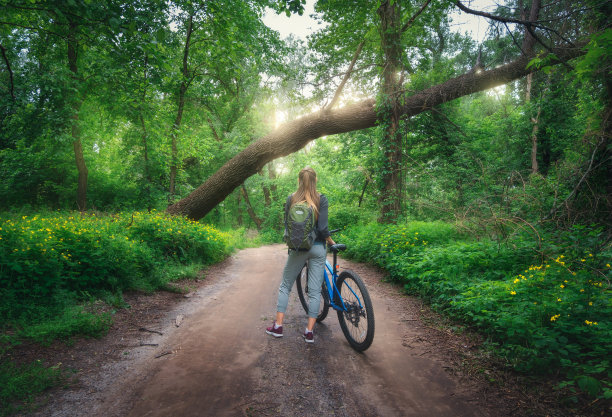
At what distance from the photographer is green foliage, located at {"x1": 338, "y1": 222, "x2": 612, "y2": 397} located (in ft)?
7.66

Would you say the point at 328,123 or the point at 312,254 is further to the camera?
the point at 328,123

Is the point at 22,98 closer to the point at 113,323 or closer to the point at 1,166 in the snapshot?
the point at 1,166

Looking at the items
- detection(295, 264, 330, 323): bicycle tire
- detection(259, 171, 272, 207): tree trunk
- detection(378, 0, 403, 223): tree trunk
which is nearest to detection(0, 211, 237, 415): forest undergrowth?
detection(295, 264, 330, 323): bicycle tire

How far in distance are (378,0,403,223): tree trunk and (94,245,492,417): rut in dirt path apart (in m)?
Answer: 4.60

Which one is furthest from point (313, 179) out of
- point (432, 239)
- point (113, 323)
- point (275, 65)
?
point (275, 65)

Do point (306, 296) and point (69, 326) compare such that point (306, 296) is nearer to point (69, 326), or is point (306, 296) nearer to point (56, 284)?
point (69, 326)

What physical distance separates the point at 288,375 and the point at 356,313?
38.5 inches

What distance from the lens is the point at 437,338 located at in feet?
10.8

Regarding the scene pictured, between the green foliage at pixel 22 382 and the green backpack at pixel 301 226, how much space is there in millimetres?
2434

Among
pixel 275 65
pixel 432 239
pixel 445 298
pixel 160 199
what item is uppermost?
pixel 275 65

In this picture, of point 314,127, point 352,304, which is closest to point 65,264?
point 352,304

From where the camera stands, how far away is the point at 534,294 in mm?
3029

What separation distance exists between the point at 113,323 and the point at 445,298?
15.1 feet

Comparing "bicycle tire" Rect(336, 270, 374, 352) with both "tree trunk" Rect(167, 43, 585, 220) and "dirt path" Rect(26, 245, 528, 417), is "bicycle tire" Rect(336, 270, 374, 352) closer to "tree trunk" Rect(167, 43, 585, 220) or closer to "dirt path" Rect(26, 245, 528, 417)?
"dirt path" Rect(26, 245, 528, 417)
